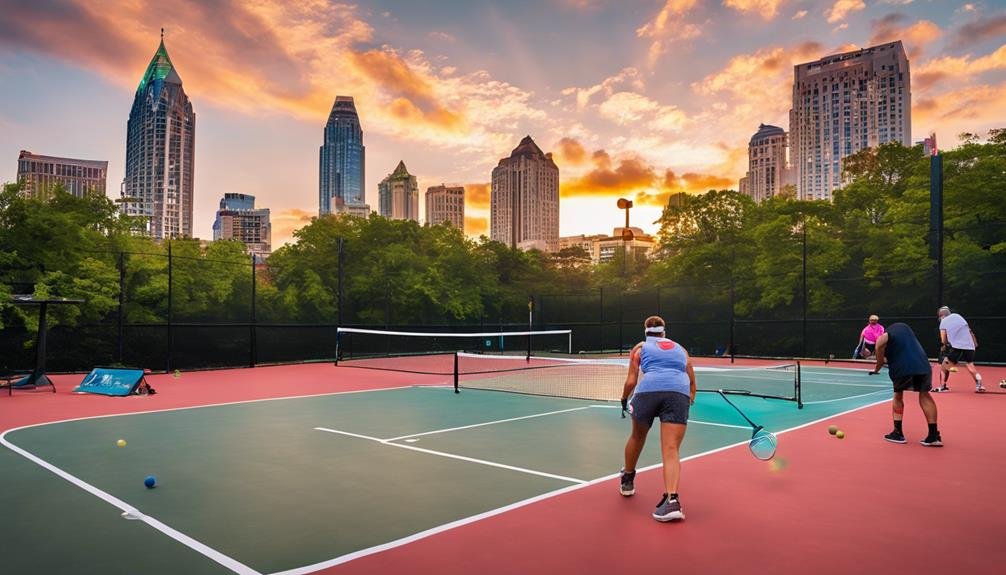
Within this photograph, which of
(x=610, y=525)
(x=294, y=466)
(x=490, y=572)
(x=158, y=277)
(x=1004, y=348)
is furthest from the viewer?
(x=158, y=277)

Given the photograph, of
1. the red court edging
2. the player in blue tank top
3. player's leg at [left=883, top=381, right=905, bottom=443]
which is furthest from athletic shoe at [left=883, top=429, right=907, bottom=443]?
the player in blue tank top

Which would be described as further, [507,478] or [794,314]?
[794,314]

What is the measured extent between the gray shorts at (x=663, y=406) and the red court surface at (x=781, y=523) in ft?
2.77

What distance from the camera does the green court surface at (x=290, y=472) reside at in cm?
511

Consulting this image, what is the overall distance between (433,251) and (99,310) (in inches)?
1295

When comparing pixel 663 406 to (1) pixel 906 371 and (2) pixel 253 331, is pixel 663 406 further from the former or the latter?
(2) pixel 253 331

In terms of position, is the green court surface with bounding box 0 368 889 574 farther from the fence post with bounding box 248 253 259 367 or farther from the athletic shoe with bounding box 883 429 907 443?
the fence post with bounding box 248 253 259 367

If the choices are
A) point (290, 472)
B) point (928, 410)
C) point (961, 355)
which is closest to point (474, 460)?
point (290, 472)

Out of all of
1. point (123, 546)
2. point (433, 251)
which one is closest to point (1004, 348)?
point (123, 546)

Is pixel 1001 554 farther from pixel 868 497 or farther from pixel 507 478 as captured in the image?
pixel 507 478

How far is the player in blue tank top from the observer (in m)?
5.67

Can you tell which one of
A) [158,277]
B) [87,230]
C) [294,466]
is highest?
[87,230]

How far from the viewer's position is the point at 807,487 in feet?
22.3

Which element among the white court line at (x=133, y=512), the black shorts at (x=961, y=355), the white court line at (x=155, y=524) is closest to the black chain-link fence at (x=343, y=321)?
the black shorts at (x=961, y=355)
